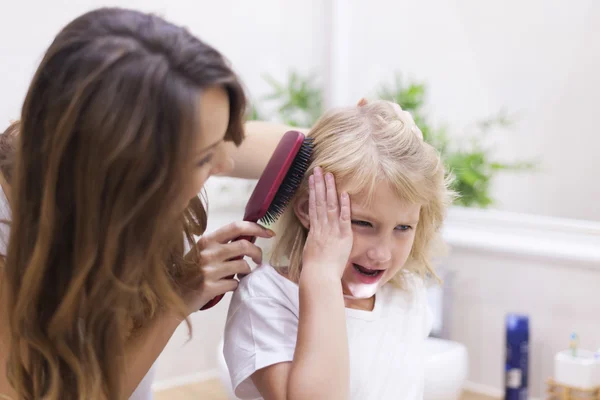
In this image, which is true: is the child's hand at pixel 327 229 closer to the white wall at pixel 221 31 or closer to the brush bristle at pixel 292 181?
the brush bristle at pixel 292 181

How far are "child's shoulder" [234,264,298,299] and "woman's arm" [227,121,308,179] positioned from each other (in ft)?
0.67

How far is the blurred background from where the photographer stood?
1.99 m

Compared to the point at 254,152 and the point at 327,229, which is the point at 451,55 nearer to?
the point at 254,152

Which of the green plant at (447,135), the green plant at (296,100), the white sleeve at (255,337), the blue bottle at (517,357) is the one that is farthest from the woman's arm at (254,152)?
the green plant at (296,100)

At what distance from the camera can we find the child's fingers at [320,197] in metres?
0.90

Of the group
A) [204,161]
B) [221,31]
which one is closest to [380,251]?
[204,161]

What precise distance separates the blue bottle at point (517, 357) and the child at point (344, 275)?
1004mm

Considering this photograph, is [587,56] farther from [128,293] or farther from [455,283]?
[128,293]

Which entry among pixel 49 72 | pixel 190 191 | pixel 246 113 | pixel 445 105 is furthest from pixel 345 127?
pixel 445 105

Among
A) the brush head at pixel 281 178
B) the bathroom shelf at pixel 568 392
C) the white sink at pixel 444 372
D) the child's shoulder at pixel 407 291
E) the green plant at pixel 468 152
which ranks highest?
the brush head at pixel 281 178

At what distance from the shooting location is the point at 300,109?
2449 millimetres

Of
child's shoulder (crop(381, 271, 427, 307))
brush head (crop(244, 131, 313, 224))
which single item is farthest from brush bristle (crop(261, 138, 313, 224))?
child's shoulder (crop(381, 271, 427, 307))

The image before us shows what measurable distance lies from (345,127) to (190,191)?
297mm

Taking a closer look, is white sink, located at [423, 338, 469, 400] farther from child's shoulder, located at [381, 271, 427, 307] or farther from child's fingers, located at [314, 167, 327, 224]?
child's fingers, located at [314, 167, 327, 224]
